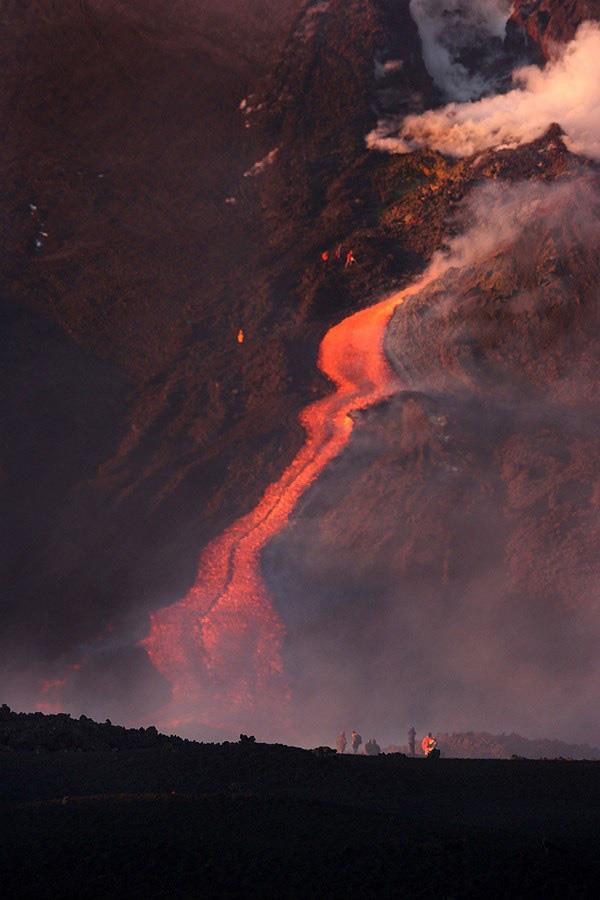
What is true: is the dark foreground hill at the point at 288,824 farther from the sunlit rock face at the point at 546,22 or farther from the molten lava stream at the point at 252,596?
the sunlit rock face at the point at 546,22

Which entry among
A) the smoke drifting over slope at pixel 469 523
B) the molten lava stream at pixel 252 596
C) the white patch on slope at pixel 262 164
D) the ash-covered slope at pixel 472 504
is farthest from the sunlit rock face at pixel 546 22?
the white patch on slope at pixel 262 164

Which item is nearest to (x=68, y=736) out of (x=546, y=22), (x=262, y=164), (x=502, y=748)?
(x=502, y=748)

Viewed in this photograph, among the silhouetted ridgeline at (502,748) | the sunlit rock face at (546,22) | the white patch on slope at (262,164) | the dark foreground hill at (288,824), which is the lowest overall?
the dark foreground hill at (288,824)

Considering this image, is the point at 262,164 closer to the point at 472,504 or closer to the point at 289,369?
the point at 289,369

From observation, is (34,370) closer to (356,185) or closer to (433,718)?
(356,185)

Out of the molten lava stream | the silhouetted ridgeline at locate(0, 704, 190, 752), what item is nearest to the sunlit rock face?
the molten lava stream

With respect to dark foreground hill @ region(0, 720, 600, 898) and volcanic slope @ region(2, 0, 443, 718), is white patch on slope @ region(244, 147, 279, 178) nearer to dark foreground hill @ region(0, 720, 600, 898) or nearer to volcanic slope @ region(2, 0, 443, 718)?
volcanic slope @ region(2, 0, 443, 718)
